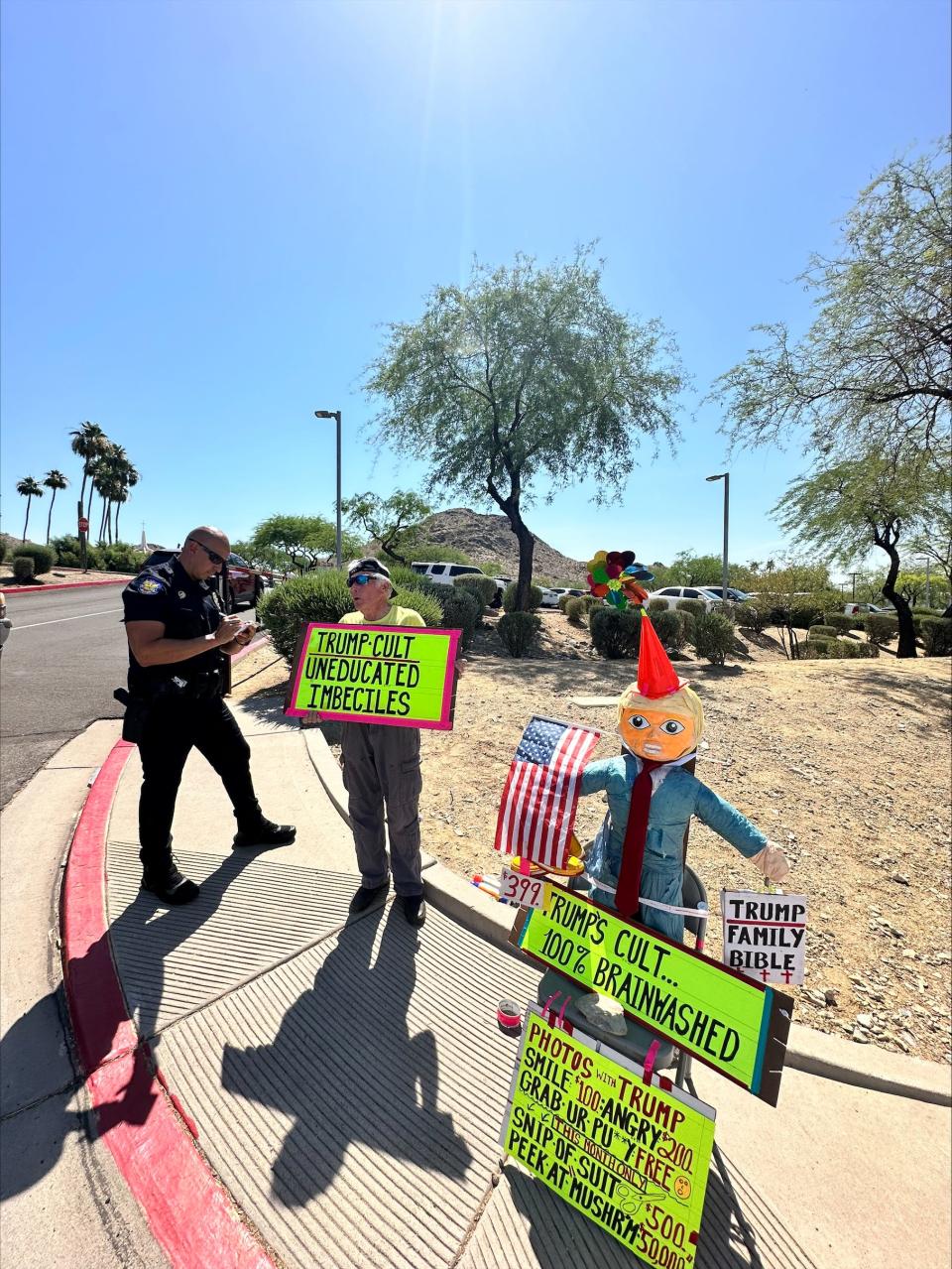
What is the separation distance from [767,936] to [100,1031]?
2.48 metres

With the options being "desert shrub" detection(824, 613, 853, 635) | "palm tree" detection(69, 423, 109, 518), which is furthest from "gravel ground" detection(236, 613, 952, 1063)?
"palm tree" detection(69, 423, 109, 518)

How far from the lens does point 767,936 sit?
5.30 ft

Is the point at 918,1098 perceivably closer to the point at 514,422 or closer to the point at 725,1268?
the point at 725,1268

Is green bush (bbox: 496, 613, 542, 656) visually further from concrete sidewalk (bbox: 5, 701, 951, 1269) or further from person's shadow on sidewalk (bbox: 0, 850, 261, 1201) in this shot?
person's shadow on sidewalk (bbox: 0, 850, 261, 1201)

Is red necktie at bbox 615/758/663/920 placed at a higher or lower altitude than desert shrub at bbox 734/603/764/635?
lower

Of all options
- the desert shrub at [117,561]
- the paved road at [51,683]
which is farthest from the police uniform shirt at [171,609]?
the desert shrub at [117,561]

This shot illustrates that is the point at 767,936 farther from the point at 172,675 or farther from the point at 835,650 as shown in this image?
the point at 835,650

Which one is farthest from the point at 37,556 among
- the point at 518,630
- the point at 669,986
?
the point at 669,986

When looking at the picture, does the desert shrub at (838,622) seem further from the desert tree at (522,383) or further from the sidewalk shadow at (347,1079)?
the sidewalk shadow at (347,1079)

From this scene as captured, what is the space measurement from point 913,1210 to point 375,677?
2.59 m

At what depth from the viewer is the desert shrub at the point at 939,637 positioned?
16.3 metres

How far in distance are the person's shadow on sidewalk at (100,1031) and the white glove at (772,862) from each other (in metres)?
2.18

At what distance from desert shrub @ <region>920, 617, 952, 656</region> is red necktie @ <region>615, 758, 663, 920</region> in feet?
63.6

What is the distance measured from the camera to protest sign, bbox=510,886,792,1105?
4.76 feet
